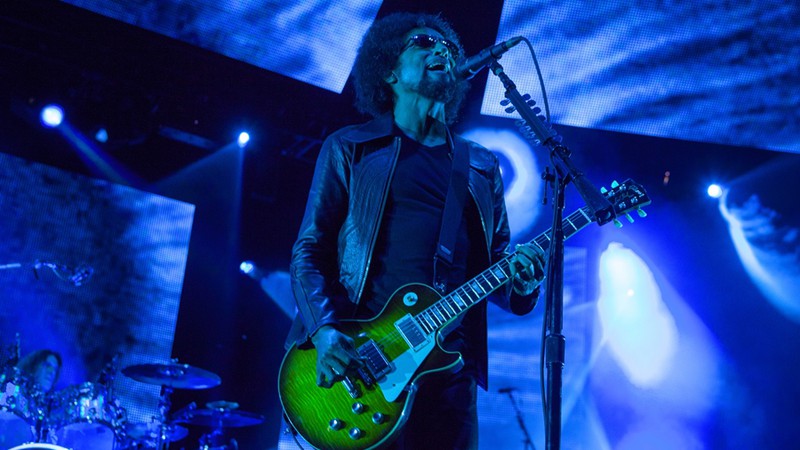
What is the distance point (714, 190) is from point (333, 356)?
6711mm

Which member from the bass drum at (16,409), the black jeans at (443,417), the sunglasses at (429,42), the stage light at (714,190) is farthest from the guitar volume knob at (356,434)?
the stage light at (714,190)

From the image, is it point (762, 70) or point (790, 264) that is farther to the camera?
point (790, 264)

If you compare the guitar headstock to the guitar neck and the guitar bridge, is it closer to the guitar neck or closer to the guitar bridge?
the guitar neck

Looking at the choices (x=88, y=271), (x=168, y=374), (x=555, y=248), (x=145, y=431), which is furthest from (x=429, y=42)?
(x=88, y=271)

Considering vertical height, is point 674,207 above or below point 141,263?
below

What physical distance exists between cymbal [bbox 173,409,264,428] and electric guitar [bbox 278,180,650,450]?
4788 millimetres

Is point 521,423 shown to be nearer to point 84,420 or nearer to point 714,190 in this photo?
point 714,190

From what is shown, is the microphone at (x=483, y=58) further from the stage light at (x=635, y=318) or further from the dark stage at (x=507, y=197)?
the stage light at (x=635, y=318)

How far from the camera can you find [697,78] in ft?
21.3

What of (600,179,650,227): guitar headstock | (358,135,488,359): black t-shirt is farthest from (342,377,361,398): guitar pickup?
(600,179,650,227): guitar headstock

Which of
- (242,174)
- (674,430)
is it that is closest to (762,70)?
(674,430)

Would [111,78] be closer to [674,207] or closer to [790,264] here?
[674,207]

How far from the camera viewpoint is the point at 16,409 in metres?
5.64

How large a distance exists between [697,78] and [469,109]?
229cm
